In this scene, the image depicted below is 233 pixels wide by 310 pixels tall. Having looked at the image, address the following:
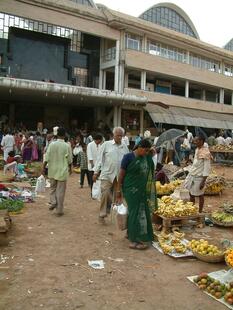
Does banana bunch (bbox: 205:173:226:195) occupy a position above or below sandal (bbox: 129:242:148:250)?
above

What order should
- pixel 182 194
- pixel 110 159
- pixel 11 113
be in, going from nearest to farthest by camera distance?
1. pixel 110 159
2. pixel 182 194
3. pixel 11 113

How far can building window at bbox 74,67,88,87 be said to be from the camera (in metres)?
26.5

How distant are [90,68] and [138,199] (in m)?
22.7

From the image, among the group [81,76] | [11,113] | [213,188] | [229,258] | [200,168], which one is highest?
[81,76]

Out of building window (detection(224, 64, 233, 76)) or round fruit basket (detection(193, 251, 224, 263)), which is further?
building window (detection(224, 64, 233, 76))

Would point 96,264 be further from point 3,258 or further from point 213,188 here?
point 213,188

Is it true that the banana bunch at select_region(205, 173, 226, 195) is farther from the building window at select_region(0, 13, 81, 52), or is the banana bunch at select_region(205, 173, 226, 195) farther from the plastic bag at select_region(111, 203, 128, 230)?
the building window at select_region(0, 13, 81, 52)

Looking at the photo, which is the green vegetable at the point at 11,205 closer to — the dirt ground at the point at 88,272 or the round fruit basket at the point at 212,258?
the dirt ground at the point at 88,272

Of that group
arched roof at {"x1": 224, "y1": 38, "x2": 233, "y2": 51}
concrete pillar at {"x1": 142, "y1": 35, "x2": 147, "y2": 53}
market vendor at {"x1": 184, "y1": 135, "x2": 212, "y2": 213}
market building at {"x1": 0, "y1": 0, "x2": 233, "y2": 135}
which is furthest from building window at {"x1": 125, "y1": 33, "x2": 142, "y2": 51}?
arched roof at {"x1": 224, "y1": 38, "x2": 233, "y2": 51}

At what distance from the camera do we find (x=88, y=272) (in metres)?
4.73

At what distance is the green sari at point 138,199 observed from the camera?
572 centimetres

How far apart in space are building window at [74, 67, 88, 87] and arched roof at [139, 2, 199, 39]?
13534mm

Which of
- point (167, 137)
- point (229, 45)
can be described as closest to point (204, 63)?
point (167, 137)

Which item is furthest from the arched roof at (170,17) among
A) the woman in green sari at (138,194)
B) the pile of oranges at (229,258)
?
the pile of oranges at (229,258)
